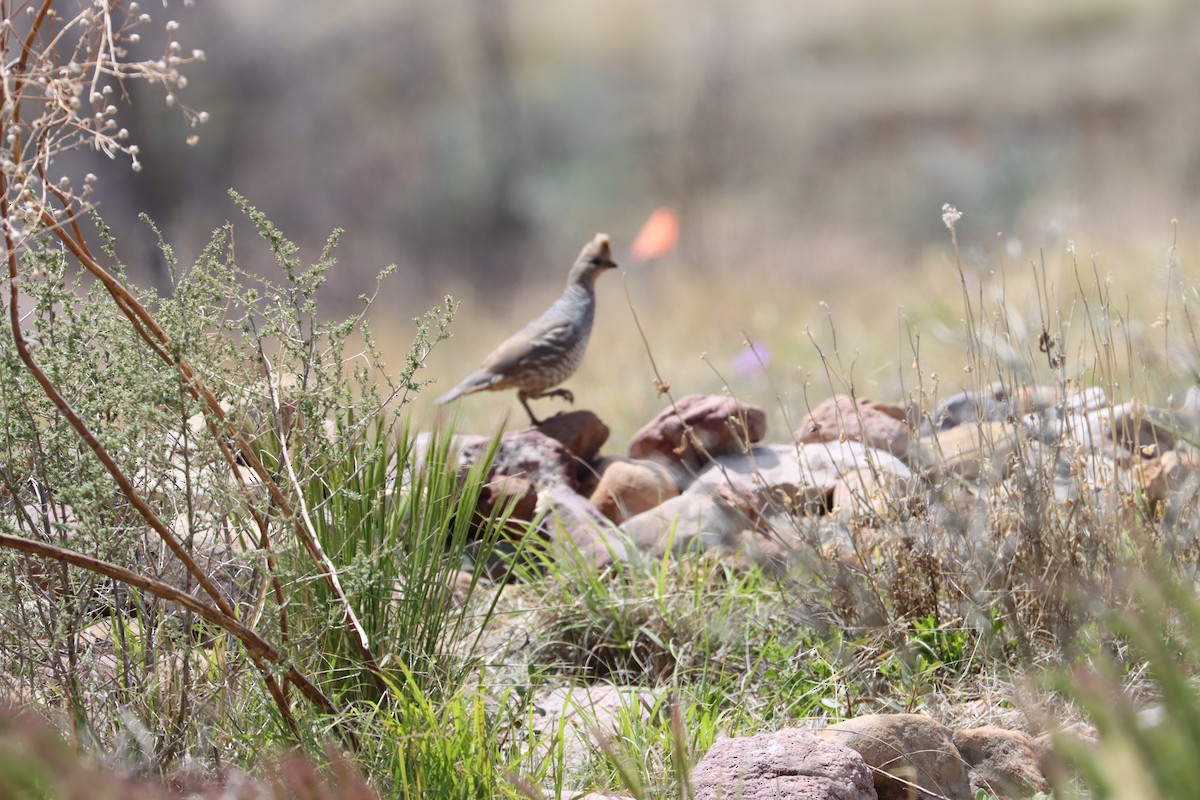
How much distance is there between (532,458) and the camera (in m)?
4.74

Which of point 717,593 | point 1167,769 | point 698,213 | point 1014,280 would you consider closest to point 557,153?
point 698,213

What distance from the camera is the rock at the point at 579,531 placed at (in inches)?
149

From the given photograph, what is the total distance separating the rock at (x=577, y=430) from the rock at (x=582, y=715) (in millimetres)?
1689

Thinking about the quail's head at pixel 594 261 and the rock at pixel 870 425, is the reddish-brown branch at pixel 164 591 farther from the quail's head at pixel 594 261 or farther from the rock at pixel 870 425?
the quail's head at pixel 594 261

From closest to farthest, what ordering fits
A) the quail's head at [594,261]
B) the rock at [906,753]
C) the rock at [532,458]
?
the rock at [906,753]
the rock at [532,458]
the quail's head at [594,261]

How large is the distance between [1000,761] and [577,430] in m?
2.78

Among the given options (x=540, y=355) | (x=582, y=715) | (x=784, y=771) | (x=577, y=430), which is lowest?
(x=784, y=771)

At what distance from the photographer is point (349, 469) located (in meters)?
2.92

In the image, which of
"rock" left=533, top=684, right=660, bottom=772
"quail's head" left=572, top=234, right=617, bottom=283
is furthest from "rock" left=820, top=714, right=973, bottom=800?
"quail's head" left=572, top=234, right=617, bottom=283

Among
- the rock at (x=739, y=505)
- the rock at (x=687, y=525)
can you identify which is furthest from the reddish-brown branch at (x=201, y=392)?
the rock at (x=687, y=525)

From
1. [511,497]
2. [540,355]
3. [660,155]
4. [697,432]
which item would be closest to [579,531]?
[511,497]

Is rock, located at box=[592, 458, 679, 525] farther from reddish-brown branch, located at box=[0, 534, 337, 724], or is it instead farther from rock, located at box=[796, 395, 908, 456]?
reddish-brown branch, located at box=[0, 534, 337, 724]

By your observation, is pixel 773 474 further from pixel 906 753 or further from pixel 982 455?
pixel 906 753

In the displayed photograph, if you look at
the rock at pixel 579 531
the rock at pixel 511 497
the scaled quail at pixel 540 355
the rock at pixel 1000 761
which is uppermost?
the scaled quail at pixel 540 355
